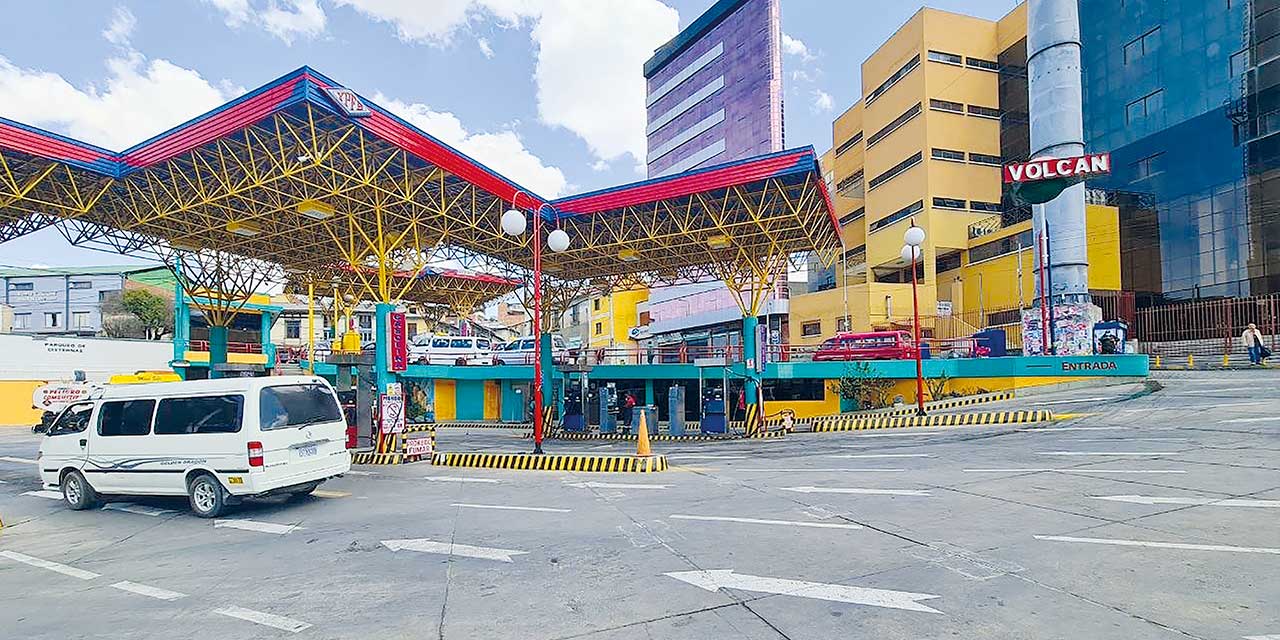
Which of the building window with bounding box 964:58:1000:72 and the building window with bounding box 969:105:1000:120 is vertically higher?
the building window with bounding box 964:58:1000:72

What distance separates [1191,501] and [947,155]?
38.5 meters

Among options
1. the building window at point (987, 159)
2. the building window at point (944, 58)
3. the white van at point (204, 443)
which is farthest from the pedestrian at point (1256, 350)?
the white van at point (204, 443)

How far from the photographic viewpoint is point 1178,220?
36906 millimetres

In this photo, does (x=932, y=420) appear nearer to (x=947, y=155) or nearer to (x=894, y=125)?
(x=947, y=155)

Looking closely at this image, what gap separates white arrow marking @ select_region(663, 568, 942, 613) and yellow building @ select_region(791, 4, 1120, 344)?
3508 cm

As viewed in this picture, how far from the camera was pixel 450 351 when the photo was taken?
37.3 meters

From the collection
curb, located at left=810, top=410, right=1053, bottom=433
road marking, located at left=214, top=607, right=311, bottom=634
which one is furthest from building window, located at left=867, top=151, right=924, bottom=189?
road marking, located at left=214, top=607, right=311, bottom=634

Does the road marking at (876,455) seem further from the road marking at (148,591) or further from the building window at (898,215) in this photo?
the building window at (898,215)

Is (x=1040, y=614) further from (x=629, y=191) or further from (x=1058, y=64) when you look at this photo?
(x=1058, y=64)

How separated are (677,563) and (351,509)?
6.15 meters

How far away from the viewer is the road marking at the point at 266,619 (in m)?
5.53

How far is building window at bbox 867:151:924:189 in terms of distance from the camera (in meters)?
42.8

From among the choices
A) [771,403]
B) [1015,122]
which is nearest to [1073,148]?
[1015,122]

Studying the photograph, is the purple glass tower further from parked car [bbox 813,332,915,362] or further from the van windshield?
the van windshield
